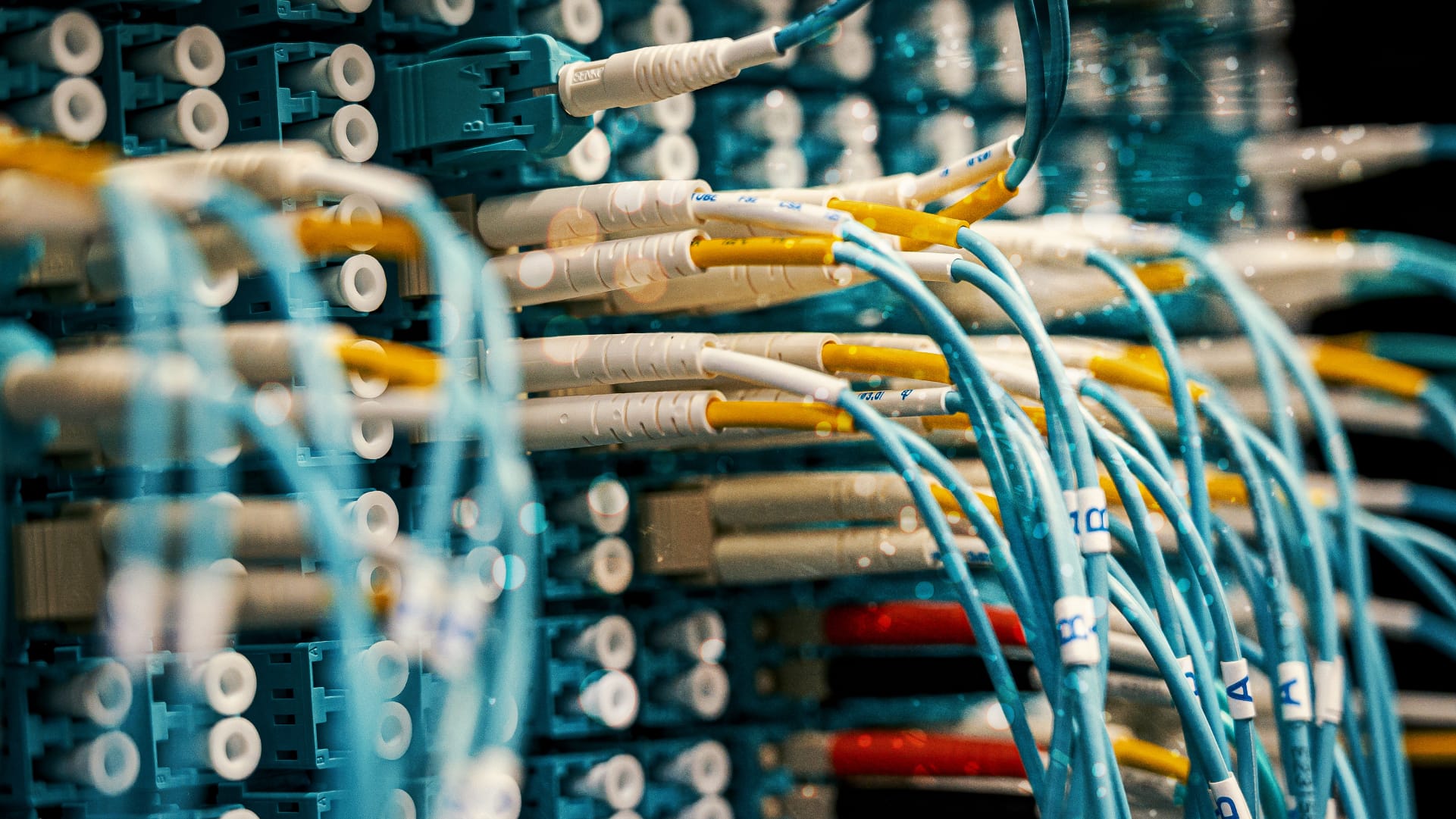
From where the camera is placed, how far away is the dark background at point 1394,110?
108 cm

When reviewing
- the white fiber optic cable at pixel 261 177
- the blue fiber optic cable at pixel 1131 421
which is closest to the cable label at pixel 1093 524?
the blue fiber optic cable at pixel 1131 421

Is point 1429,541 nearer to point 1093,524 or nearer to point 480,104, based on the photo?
point 1093,524

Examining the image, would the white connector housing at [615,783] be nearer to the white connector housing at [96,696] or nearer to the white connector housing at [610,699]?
the white connector housing at [610,699]

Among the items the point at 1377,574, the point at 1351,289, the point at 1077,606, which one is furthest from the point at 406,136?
the point at 1377,574

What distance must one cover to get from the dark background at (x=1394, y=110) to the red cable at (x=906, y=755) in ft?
1.26

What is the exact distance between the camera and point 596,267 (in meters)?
0.78

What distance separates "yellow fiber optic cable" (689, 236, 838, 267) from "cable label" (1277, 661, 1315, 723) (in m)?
0.37

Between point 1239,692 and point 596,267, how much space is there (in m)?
0.42

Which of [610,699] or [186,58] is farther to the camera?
[610,699]

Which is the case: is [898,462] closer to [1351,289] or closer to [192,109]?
[192,109]

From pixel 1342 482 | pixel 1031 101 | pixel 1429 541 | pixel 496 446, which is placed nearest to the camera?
pixel 496 446

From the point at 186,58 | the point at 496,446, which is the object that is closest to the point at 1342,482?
the point at 496,446

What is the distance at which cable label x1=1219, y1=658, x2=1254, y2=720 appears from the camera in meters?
0.78

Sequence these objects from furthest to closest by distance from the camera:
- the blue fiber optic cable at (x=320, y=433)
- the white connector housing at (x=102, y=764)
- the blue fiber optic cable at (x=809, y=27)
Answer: the blue fiber optic cable at (x=809, y=27) → the white connector housing at (x=102, y=764) → the blue fiber optic cable at (x=320, y=433)
